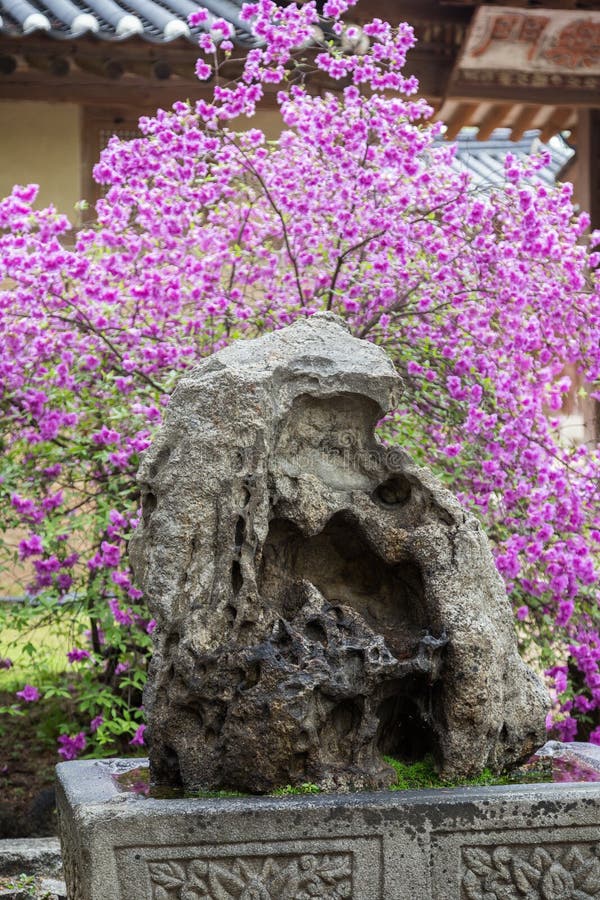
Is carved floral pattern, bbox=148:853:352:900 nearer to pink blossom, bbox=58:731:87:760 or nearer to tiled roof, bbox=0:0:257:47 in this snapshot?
pink blossom, bbox=58:731:87:760

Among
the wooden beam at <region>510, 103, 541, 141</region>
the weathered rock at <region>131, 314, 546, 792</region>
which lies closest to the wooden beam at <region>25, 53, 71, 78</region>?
the wooden beam at <region>510, 103, 541, 141</region>

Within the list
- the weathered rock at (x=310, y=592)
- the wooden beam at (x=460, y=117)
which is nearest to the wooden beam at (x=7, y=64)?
the wooden beam at (x=460, y=117)

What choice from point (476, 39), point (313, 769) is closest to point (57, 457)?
point (313, 769)

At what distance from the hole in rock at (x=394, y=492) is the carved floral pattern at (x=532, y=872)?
3.47 feet

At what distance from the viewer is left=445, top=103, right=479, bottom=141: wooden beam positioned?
1018 cm

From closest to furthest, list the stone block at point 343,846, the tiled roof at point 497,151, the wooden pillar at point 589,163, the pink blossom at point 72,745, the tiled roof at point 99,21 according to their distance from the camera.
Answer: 1. the stone block at point 343,846
2. the pink blossom at point 72,745
3. the tiled roof at point 99,21
4. the wooden pillar at point 589,163
5. the tiled roof at point 497,151

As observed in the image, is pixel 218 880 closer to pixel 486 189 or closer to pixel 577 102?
pixel 486 189

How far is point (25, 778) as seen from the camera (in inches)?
245

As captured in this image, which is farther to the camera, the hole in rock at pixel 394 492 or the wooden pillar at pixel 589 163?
the wooden pillar at pixel 589 163

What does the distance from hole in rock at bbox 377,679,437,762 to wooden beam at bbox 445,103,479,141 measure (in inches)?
282

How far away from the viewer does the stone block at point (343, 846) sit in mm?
3230

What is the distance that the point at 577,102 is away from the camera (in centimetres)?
958

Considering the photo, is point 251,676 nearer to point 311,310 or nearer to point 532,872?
point 532,872

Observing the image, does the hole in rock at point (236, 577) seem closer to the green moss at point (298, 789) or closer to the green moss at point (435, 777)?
the green moss at point (298, 789)
